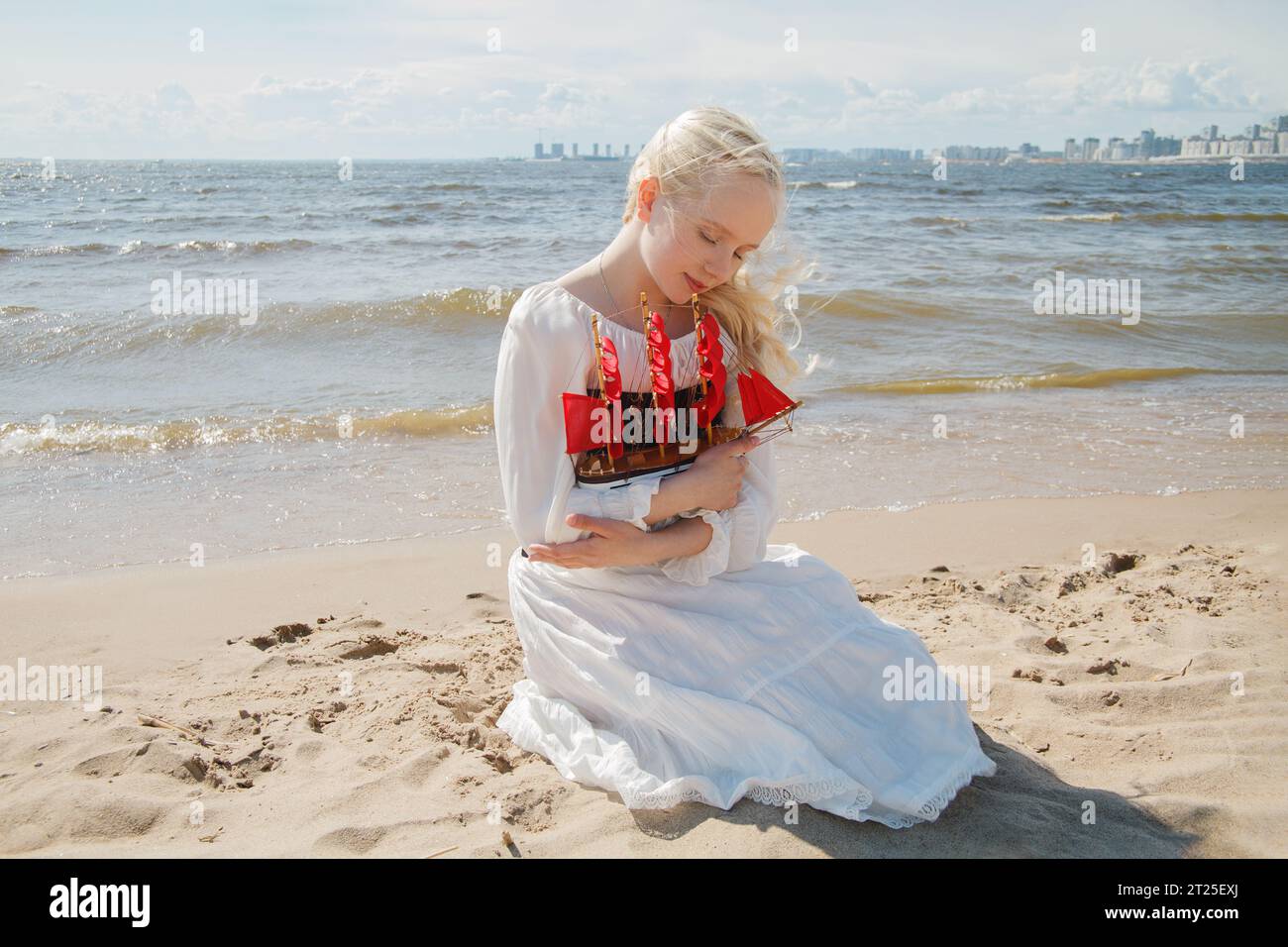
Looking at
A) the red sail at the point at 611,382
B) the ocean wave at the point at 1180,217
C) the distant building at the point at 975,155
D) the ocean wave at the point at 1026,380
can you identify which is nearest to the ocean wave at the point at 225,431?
the ocean wave at the point at 1026,380

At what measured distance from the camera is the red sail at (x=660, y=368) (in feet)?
8.23

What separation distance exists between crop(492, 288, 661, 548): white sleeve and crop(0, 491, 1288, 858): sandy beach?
0.79 m

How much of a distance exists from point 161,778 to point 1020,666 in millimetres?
2816

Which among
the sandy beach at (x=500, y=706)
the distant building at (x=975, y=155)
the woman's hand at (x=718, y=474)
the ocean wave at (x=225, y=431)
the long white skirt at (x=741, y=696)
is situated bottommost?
the sandy beach at (x=500, y=706)

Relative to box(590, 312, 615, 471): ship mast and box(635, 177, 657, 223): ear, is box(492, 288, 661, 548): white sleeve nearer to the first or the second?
box(590, 312, 615, 471): ship mast

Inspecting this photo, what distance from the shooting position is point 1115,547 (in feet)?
16.2

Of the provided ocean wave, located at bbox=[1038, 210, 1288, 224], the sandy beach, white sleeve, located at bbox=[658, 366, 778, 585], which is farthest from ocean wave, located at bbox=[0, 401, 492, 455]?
ocean wave, located at bbox=[1038, 210, 1288, 224]

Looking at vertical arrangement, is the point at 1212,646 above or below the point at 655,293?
below

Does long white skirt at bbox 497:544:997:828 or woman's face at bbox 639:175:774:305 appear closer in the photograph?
woman's face at bbox 639:175:774:305

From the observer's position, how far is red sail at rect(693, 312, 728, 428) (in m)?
2.60

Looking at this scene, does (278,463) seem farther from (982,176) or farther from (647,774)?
(982,176)

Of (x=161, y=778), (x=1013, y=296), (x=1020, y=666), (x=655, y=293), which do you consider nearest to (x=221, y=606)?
(x=161, y=778)

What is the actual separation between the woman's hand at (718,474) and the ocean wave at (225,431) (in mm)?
4701

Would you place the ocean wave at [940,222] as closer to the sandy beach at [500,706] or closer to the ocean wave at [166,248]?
the ocean wave at [166,248]
